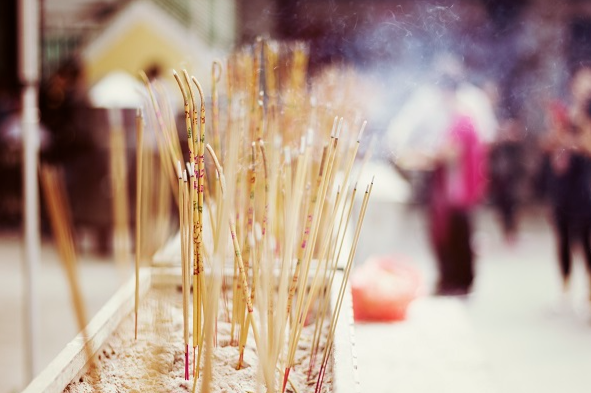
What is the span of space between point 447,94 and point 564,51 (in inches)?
136

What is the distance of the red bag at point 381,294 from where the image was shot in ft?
6.01

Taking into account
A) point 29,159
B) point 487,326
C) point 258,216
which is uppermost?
point 29,159

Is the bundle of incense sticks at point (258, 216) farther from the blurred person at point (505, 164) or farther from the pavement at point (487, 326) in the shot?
the blurred person at point (505, 164)

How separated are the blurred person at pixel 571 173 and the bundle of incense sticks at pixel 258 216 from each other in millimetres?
1995

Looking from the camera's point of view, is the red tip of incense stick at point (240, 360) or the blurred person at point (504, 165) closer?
the red tip of incense stick at point (240, 360)

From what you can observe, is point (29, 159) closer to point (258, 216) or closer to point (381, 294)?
point (258, 216)

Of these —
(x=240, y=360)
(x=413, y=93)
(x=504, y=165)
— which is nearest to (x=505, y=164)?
(x=504, y=165)

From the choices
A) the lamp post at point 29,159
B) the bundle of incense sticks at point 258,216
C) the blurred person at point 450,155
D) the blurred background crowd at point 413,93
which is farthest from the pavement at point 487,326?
the lamp post at point 29,159

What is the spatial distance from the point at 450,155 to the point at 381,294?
1479 mm

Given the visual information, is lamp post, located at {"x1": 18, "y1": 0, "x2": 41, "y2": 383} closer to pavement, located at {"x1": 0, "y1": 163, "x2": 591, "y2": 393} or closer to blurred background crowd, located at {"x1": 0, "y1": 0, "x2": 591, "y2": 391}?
pavement, located at {"x1": 0, "y1": 163, "x2": 591, "y2": 393}

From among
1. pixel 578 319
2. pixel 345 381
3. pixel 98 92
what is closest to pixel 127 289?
pixel 345 381

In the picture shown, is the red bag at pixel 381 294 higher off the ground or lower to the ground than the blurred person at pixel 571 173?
lower

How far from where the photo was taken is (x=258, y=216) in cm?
142

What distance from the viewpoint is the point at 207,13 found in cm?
707
